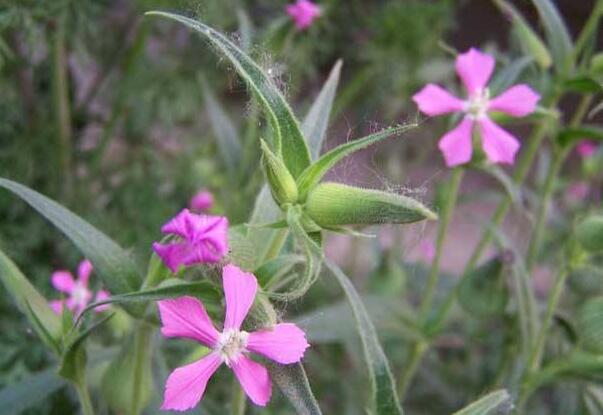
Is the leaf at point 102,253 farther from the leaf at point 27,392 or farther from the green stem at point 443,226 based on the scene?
the green stem at point 443,226

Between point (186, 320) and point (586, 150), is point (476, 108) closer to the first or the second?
point (186, 320)

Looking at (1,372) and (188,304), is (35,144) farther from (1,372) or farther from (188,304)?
(188,304)

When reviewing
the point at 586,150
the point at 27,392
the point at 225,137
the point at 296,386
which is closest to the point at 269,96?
the point at 296,386

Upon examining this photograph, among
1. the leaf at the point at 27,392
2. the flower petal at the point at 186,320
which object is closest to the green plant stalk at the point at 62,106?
the leaf at the point at 27,392

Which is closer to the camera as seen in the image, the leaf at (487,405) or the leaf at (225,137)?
the leaf at (487,405)

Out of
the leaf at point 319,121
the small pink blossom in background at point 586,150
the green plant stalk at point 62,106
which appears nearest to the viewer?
the leaf at point 319,121

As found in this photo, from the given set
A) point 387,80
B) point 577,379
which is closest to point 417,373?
point 577,379
